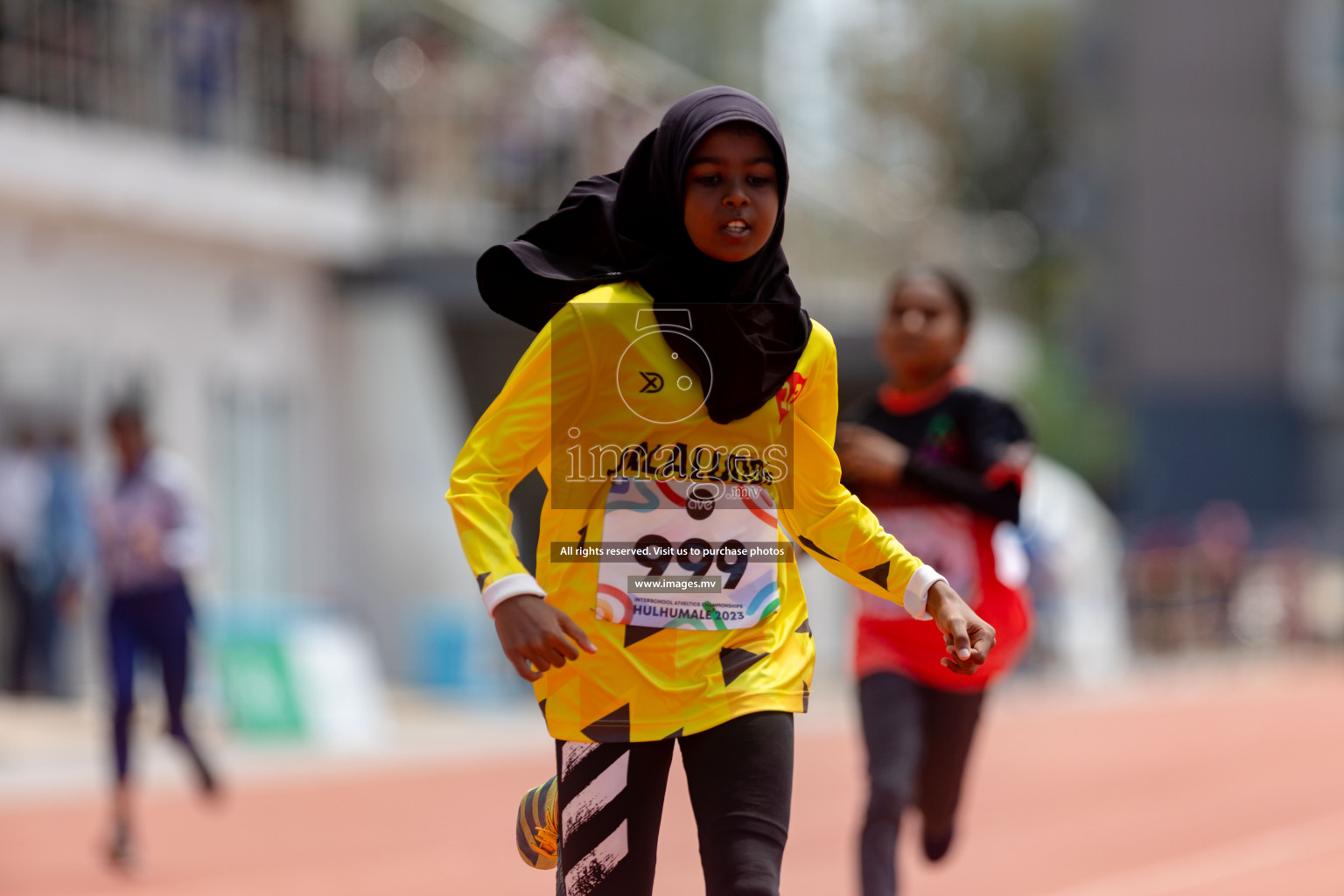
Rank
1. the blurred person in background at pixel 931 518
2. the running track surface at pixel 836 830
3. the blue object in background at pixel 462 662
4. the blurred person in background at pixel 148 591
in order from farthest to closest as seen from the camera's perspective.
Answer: the blue object in background at pixel 462 662
the blurred person in background at pixel 148 591
the running track surface at pixel 836 830
the blurred person in background at pixel 931 518

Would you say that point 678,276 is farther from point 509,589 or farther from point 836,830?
point 836,830

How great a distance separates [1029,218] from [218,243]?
155 feet

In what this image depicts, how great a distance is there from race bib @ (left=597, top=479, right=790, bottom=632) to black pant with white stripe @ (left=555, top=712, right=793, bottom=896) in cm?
24

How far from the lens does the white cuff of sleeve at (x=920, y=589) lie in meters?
4.36

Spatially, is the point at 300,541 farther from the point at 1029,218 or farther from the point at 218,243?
the point at 1029,218

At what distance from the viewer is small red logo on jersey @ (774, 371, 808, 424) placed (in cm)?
440

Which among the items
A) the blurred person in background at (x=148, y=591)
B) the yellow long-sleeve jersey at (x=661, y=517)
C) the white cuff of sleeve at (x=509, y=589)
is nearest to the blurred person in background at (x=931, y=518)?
the yellow long-sleeve jersey at (x=661, y=517)

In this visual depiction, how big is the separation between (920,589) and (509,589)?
894 mm

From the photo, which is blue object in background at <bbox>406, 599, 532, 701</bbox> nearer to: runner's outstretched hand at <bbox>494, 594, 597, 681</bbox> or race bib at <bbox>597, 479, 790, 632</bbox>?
race bib at <bbox>597, 479, 790, 632</bbox>

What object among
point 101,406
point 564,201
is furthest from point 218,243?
point 564,201

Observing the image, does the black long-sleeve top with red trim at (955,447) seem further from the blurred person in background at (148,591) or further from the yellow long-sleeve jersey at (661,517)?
the blurred person in background at (148,591)

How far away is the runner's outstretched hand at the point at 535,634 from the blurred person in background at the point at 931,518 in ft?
9.09

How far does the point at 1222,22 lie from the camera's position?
49094 millimetres

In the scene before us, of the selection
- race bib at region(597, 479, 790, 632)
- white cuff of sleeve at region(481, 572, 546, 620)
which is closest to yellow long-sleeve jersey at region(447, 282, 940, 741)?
race bib at region(597, 479, 790, 632)
